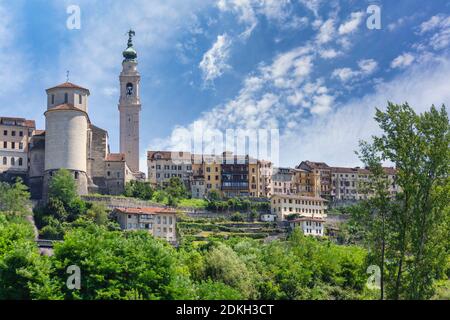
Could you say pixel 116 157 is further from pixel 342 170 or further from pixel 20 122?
pixel 342 170

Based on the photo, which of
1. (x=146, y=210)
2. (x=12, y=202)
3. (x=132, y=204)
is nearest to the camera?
(x=12, y=202)

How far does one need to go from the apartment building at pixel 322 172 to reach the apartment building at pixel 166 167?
24870 mm

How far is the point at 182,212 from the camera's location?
4077 inches

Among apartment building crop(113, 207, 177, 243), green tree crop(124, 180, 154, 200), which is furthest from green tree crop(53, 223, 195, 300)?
green tree crop(124, 180, 154, 200)

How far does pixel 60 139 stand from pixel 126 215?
584 inches

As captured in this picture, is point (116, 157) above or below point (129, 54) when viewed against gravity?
below

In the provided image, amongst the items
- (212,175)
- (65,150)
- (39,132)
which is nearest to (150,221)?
(65,150)

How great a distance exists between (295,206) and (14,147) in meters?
43.6

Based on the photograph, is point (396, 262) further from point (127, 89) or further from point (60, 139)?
point (127, 89)

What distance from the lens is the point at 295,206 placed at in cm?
11556

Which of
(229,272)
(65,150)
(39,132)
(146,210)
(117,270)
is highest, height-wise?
(39,132)

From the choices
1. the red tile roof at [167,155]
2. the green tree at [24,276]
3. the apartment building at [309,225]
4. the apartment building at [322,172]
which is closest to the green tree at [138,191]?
the apartment building at [309,225]
